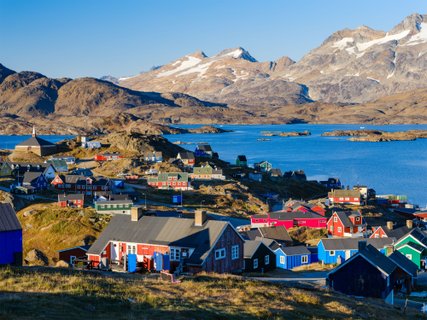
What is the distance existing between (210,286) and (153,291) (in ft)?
9.88

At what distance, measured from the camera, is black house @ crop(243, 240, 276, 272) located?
132 feet

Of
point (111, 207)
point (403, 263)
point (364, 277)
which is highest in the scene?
point (111, 207)

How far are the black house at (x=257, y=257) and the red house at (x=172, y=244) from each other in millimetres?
3985

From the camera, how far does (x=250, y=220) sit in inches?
2749

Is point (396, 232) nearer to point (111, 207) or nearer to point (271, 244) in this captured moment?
point (271, 244)

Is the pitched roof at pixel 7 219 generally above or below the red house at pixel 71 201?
below

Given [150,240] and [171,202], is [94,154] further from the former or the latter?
[150,240]

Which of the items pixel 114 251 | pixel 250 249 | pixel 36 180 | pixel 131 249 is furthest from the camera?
pixel 36 180

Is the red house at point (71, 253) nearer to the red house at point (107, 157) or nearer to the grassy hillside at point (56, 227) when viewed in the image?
the grassy hillside at point (56, 227)

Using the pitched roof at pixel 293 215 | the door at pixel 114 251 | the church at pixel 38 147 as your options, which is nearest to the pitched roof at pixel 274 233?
the pitched roof at pixel 293 215

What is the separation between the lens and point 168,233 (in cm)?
3403

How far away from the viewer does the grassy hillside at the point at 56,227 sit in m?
53.3

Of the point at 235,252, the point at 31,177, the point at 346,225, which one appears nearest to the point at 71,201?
the point at 31,177

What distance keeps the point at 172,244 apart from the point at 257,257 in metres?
9.81
